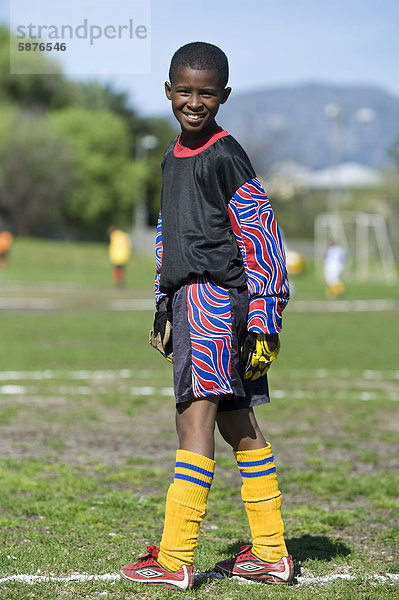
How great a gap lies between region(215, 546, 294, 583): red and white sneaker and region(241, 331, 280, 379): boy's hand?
0.80m

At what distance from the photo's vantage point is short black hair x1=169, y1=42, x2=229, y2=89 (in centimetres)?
362

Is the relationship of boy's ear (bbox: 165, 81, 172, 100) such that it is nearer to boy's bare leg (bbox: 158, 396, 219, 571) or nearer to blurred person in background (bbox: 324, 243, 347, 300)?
boy's bare leg (bbox: 158, 396, 219, 571)

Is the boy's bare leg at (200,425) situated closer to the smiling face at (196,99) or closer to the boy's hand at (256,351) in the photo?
the boy's hand at (256,351)

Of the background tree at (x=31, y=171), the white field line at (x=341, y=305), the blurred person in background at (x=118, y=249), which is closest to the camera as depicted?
the white field line at (x=341, y=305)

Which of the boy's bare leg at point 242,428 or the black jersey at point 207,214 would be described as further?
the boy's bare leg at point 242,428

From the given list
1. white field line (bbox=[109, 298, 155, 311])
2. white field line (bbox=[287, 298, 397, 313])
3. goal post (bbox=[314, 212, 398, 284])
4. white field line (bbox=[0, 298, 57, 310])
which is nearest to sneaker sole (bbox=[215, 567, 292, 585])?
Result: white field line (bbox=[0, 298, 57, 310])

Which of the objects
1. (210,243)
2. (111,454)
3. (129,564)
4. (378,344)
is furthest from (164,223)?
(378,344)

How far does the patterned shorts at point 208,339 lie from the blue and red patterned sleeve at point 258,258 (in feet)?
0.25

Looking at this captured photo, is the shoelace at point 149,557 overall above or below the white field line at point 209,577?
above

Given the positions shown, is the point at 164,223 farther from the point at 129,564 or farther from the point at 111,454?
the point at 111,454

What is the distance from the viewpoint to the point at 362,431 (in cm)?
784

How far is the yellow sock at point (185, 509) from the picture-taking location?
358 cm

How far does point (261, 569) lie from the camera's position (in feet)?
12.4

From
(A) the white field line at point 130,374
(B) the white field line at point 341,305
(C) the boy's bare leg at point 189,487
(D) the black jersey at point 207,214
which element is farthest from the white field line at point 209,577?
(B) the white field line at point 341,305
